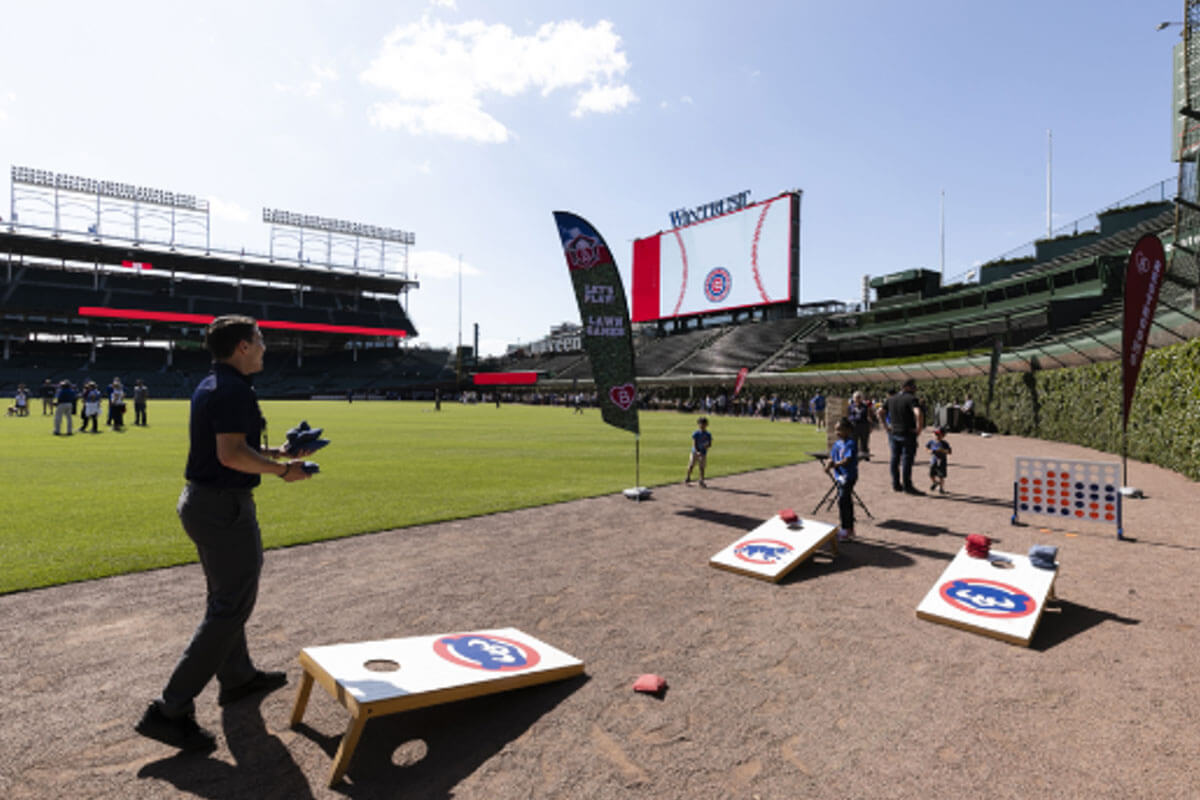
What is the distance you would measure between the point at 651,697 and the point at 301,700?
6.98 feet

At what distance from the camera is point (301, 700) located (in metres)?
3.56

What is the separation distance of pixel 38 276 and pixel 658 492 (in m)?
95.4

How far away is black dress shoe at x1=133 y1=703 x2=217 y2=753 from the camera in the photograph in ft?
10.7

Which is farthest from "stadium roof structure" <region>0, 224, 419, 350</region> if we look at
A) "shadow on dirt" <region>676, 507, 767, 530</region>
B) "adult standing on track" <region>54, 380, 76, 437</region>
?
"shadow on dirt" <region>676, 507, 767, 530</region>

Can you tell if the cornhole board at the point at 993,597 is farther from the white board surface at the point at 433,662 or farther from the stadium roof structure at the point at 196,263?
the stadium roof structure at the point at 196,263

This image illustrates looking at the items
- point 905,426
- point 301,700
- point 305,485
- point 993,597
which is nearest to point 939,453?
point 905,426

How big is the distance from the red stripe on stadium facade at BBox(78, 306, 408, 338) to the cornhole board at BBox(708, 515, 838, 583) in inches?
2766

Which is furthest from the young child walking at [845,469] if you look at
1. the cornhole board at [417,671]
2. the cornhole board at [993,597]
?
the cornhole board at [417,671]

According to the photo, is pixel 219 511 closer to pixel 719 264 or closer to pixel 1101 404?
pixel 1101 404

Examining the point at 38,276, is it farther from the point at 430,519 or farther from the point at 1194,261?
the point at 1194,261

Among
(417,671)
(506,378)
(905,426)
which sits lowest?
(417,671)

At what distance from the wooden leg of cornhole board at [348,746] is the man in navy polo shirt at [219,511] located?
0.86 meters

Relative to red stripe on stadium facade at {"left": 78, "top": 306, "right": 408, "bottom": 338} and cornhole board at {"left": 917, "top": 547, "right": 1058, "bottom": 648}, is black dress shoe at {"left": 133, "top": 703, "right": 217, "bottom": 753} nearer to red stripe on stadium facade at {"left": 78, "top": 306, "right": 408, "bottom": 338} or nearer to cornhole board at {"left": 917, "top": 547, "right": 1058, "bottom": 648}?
cornhole board at {"left": 917, "top": 547, "right": 1058, "bottom": 648}

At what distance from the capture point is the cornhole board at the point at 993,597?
496cm
